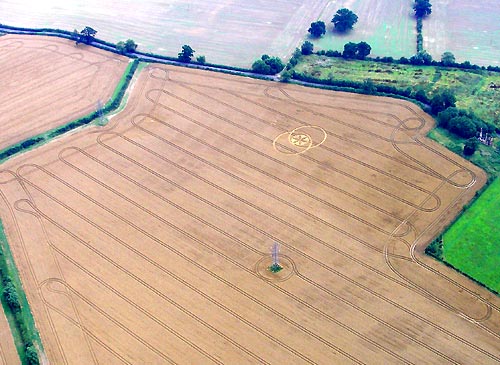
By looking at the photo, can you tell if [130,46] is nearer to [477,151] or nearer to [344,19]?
[344,19]

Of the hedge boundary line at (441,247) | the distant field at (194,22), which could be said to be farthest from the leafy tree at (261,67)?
the hedge boundary line at (441,247)

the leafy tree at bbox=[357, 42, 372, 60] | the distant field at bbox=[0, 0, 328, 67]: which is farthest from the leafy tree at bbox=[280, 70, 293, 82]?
the leafy tree at bbox=[357, 42, 372, 60]

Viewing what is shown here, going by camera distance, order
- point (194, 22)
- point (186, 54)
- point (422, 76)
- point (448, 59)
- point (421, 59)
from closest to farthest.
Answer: point (422, 76)
point (448, 59)
point (421, 59)
point (186, 54)
point (194, 22)

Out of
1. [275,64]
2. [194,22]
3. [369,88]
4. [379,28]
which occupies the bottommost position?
[369,88]

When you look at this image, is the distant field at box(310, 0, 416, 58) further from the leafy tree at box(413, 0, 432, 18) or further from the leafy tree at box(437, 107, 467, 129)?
the leafy tree at box(437, 107, 467, 129)

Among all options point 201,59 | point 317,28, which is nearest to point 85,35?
point 201,59

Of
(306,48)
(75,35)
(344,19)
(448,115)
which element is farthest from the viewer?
(344,19)

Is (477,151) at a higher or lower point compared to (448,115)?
lower

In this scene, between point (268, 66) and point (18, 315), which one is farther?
point (268, 66)
